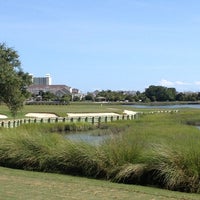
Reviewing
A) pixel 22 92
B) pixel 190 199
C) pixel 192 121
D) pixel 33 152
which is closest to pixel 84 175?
pixel 33 152

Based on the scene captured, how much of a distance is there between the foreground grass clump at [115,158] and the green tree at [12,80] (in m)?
16.9

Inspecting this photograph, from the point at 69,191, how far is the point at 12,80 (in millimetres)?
23582

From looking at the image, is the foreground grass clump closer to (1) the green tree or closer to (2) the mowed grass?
(2) the mowed grass

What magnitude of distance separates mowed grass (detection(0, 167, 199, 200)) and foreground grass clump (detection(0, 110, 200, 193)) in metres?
0.66

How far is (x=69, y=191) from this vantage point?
10.2 metres

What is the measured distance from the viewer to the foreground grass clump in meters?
11.5

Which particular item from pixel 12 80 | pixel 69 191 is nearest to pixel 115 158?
pixel 69 191

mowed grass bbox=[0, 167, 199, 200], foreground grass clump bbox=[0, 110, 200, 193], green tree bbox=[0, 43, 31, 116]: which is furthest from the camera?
green tree bbox=[0, 43, 31, 116]

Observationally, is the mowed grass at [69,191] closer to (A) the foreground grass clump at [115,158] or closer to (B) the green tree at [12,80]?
(A) the foreground grass clump at [115,158]

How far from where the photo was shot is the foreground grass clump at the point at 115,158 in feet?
37.8

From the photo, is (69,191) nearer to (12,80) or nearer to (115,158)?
(115,158)

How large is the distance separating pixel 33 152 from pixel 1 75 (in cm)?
1801

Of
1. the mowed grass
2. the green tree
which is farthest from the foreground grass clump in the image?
the green tree

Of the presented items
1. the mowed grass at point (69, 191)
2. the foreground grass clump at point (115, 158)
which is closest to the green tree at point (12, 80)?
the foreground grass clump at point (115, 158)
